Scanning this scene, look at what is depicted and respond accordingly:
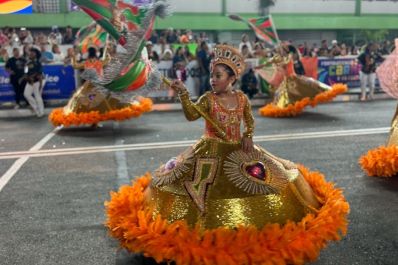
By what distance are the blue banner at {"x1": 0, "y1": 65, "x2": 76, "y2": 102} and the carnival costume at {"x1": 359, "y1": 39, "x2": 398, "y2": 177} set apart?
9153 millimetres

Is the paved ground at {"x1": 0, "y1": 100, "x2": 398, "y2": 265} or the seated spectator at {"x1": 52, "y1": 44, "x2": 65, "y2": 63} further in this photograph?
the seated spectator at {"x1": 52, "y1": 44, "x2": 65, "y2": 63}

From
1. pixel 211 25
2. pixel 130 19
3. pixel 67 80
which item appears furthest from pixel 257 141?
pixel 211 25

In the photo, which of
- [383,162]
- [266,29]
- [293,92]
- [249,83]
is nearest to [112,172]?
[383,162]

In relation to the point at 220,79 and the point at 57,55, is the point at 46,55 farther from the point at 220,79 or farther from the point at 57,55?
the point at 220,79

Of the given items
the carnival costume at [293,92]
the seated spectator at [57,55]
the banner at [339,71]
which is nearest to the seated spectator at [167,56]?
the seated spectator at [57,55]

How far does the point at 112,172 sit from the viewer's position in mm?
5859

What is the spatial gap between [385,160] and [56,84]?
9.64 meters

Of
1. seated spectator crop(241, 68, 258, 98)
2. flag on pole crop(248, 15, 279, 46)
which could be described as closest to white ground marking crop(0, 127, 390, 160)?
flag on pole crop(248, 15, 279, 46)

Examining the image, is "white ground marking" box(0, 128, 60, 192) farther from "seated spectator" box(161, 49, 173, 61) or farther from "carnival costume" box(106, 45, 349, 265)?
"seated spectator" box(161, 49, 173, 61)

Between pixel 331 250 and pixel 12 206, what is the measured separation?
3.12 meters

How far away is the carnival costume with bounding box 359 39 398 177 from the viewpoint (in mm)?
4984

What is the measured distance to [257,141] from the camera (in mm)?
7605

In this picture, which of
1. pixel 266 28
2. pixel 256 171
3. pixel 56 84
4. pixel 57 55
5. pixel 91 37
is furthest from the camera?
pixel 57 55

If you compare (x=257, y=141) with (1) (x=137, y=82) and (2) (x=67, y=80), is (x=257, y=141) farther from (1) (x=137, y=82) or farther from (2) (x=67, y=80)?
(2) (x=67, y=80)
